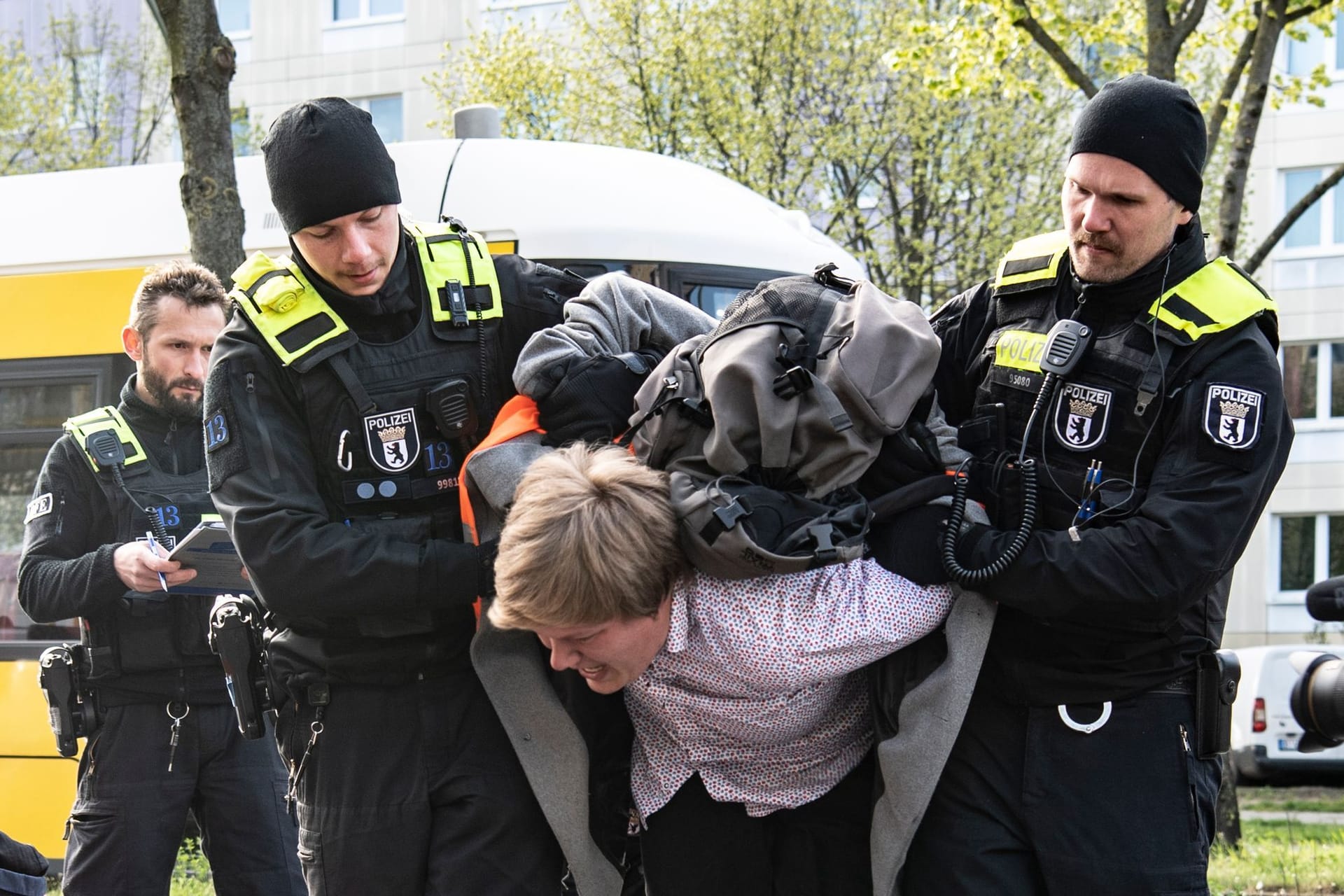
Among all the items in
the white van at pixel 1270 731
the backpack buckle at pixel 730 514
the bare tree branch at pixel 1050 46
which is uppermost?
the bare tree branch at pixel 1050 46

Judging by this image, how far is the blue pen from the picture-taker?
3760mm

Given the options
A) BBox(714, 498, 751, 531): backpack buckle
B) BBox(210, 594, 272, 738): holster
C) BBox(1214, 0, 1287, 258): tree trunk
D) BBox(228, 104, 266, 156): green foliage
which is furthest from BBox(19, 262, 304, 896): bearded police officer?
BBox(228, 104, 266, 156): green foliage

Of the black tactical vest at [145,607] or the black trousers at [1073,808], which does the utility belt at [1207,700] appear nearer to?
the black trousers at [1073,808]

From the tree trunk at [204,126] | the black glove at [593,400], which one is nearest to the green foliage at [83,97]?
the tree trunk at [204,126]

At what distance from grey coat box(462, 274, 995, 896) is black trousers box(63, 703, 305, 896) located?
1777mm

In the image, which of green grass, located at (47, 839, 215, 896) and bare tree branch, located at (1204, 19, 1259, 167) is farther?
bare tree branch, located at (1204, 19, 1259, 167)

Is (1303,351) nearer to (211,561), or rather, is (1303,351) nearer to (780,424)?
(211,561)

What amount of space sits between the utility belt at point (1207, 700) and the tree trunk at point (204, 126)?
4240mm

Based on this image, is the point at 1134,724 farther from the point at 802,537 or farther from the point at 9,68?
the point at 9,68

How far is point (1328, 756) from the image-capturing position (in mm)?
11539

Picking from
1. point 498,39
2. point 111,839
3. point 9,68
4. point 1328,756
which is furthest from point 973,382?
point 9,68

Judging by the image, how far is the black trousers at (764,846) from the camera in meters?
2.69

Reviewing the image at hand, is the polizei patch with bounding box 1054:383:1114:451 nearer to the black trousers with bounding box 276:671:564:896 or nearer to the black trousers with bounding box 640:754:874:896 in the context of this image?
the black trousers with bounding box 640:754:874:896

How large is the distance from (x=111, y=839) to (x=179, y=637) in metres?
0.61
